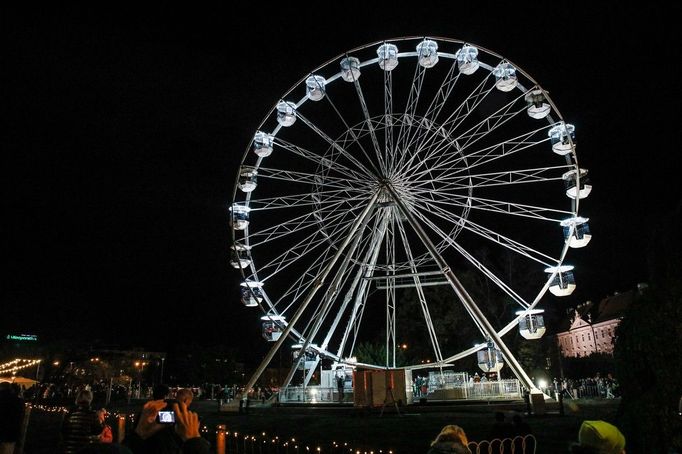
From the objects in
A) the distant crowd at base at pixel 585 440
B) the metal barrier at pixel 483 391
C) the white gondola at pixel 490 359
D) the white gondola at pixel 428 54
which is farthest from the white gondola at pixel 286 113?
A: the distant crowd at base at pixel 585 440

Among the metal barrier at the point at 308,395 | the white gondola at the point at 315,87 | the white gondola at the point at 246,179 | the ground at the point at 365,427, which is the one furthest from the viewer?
the metal barrier at the point at 308,395

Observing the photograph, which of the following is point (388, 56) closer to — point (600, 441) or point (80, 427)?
point (80, 427)

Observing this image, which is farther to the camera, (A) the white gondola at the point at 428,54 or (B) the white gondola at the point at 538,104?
(A) the white gondola at the point at 428,54

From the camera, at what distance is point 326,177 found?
2111 cm

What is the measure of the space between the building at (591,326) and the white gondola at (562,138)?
191 ft

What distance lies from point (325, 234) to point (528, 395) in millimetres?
10339

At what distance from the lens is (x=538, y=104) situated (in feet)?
64.8

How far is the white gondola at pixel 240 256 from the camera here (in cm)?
2317

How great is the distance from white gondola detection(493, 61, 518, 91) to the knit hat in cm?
1864

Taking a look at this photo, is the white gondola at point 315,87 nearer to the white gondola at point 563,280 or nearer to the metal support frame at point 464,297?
the metal support frame at point 464,297

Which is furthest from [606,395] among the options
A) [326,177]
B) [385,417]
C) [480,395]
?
[326,177]

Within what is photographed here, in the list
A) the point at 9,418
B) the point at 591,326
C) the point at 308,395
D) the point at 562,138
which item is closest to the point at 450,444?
the point at 9,418

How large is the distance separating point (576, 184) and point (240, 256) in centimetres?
1424

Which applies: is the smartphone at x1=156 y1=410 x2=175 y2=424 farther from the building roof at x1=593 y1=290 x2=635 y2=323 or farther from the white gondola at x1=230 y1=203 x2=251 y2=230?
the building roof at x1=593 y1=290 x2=635 y2=323
